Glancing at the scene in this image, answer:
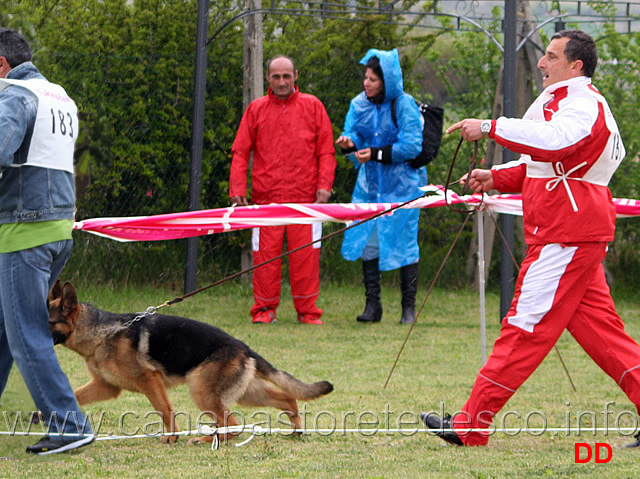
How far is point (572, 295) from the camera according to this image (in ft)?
15.3

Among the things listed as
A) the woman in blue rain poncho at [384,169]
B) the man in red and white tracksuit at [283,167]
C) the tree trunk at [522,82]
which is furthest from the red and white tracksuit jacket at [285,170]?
the tree trunk at [522,82]

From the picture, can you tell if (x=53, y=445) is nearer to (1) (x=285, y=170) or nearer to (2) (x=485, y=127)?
(2) (x=485, y=127)

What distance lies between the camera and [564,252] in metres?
4.65

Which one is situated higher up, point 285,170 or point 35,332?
point 285,170

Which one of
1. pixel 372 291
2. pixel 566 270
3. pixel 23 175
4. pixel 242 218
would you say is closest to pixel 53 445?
pixel 23 175

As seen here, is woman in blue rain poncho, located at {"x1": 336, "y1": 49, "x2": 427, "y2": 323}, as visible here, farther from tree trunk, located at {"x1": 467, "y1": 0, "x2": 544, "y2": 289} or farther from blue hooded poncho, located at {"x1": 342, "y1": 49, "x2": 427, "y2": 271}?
tree trunk, located at {"x1": 467, "y1": 0, "x2": 544, "y2": 289}

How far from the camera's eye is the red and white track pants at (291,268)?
9.33m

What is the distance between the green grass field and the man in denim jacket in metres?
0.17

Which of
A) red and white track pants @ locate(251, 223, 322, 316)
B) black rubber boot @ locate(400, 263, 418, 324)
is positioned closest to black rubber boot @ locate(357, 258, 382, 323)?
black rubber boot @ locate(400, 263, 418, 324)

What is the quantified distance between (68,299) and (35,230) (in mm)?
765

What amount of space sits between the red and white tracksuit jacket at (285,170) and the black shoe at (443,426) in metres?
4.49

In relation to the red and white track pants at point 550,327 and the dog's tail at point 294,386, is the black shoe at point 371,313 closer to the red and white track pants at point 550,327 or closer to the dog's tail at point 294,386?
the dog's tail at point 294,386

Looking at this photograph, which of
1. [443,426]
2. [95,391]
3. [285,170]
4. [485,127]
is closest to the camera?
[485,127]

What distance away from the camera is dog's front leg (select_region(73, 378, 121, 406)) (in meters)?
5.18
